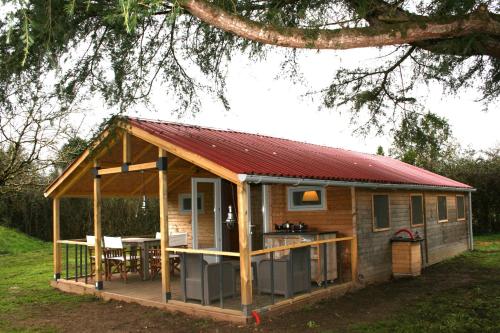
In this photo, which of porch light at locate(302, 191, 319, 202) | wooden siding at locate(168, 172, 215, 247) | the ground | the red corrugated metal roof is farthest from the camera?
wooden siding at locate(168, 172, 215, 247)

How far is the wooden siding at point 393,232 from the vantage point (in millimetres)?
10023

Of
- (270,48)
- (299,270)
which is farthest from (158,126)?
(299,270)

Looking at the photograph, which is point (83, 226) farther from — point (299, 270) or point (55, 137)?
point (299, 270)

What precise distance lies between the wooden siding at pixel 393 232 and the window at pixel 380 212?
0.14 m

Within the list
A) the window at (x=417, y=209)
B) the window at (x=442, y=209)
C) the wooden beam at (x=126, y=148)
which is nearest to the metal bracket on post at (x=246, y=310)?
the wooden beam at (x=126, y=148)

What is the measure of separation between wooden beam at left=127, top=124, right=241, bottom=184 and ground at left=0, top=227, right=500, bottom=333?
2071 mm

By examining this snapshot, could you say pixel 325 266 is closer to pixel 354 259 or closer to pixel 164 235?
pixel 354 259

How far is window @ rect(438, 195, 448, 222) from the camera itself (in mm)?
14524

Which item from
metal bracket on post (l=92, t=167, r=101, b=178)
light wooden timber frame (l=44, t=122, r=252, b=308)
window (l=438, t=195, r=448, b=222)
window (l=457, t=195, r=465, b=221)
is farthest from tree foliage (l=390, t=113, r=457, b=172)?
window (l=457, t=195, r=465, b=221)

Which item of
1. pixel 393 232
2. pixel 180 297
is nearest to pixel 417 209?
pixel 393 232

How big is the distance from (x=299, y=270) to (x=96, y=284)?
3964 mm

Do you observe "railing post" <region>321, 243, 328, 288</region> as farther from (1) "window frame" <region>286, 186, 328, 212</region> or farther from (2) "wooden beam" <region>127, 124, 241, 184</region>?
(2) "wooden beam" <region>127, 124, 241, 184</region>

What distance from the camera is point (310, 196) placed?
Result: 1027 centimetres

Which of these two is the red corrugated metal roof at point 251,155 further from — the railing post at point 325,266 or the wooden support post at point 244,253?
the railing post at point 325,266
